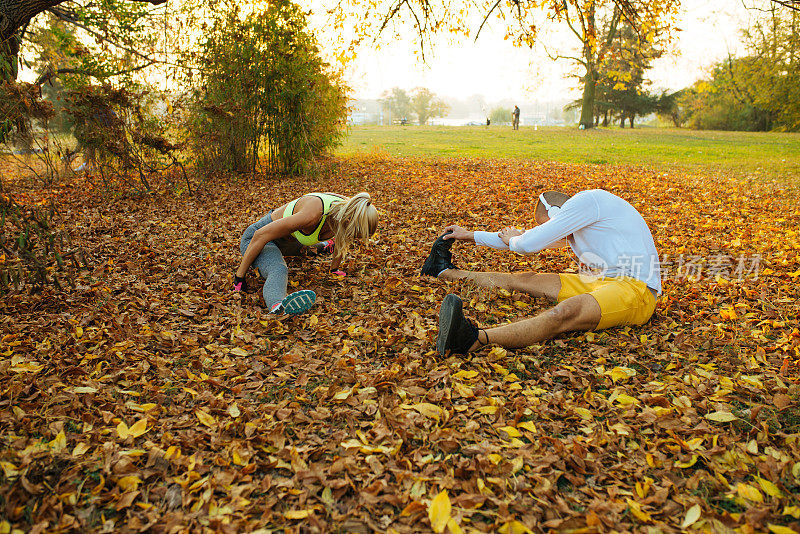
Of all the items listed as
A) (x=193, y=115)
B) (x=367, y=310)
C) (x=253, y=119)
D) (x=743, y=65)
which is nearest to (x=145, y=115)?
(x=193, y=115)

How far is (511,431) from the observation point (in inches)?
100

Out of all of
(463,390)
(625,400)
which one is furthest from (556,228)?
(463,390)

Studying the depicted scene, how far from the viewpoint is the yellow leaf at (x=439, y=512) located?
1.96 meters

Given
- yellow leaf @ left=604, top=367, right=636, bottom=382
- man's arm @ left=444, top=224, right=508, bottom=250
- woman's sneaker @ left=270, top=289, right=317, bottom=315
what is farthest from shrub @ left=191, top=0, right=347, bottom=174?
yellow leaf @ left=604, top=367, right=636, bottom=382

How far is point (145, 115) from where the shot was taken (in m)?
8.41

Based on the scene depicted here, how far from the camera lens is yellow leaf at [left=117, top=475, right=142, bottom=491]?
2.15 m

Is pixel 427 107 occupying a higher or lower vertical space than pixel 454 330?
higher

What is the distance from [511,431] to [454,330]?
785 millimetres

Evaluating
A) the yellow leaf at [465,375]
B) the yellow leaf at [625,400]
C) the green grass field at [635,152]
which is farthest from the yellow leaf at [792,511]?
the green grass field at [635,152]

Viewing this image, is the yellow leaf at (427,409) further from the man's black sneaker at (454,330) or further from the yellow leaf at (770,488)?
the yellow leaf at (770,488)

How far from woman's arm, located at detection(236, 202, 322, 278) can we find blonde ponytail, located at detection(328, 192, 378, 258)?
6.5 inches

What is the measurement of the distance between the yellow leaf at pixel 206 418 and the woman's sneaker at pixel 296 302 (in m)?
1.24

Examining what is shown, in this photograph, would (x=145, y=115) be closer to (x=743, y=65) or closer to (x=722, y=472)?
(x=722, y=472)

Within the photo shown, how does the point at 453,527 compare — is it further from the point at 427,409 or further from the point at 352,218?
the point at 352,218
